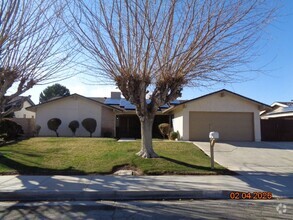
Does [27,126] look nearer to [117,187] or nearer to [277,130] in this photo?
[277,130]

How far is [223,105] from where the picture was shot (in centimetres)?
2383

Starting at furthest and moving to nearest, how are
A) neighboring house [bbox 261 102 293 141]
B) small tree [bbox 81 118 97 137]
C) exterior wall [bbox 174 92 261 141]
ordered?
1. small tree [bbox 81 118 97 137]
2. neighboring house [bbox 261 102 293 141]
3. exterior wall [bbox 174 92 261 141]

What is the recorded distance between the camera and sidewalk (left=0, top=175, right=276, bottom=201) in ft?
26.2

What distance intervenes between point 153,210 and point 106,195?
67.9 inches

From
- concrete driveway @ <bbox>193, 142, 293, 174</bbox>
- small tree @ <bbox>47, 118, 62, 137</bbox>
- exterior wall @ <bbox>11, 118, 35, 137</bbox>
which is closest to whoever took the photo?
concrete driveway @ <bbox>193, 142, 293, 174</bbox>

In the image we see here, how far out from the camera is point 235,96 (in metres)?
23.9

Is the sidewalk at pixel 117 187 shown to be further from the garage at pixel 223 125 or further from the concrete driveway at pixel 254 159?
the garage at pixel 223 125

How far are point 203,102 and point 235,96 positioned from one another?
248 cm

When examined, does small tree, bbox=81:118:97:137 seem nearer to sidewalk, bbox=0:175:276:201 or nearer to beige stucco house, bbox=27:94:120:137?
beige stucco house, bbox=27:94:120:137

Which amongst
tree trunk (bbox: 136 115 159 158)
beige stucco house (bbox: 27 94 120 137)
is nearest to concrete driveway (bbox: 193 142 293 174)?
tree trunk (bbox: 136 115 159 158)

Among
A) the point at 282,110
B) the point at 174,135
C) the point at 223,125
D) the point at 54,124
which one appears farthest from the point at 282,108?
the point at 54,124

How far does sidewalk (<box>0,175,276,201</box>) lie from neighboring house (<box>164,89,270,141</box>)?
13.3m

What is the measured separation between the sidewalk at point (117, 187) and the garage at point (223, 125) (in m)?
13.3

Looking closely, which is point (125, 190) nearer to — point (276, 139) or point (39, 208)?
point (39, 208)
